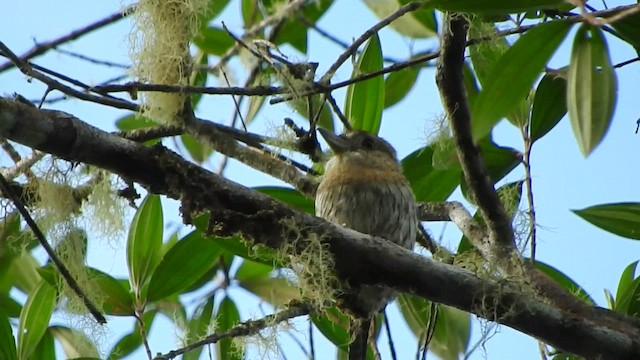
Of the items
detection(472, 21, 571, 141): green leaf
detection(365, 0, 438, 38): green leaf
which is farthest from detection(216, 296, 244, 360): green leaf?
detection(472, 21, 571, 141): green leaf

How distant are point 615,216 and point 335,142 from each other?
3.98 feet

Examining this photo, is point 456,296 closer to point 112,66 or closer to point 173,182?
point 173,182

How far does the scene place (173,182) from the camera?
6.97ft

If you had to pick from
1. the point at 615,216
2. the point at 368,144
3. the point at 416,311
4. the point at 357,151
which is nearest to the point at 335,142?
the point at 357,151

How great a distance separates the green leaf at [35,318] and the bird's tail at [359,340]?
100 centimetres

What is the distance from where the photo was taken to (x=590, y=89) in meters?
1.68

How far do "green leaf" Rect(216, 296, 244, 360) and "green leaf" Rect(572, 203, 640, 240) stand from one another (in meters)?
1.22

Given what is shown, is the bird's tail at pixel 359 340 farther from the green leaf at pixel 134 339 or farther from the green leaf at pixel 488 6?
the green leaf at pixel 488 6

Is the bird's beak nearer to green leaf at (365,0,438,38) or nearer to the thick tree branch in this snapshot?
green leaf at (365,0,438,38)

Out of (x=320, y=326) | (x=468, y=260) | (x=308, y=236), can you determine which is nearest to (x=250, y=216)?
(x=308, y=236)

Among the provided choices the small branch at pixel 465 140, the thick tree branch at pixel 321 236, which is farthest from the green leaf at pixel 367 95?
the thick tree branch at pixel 321 236

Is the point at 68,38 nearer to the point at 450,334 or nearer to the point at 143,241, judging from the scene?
the point at 143,241

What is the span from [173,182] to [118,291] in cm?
109

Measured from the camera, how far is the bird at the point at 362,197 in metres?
3.39
